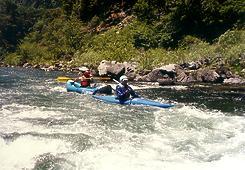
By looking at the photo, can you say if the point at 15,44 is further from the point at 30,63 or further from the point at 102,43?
the point at 102,43

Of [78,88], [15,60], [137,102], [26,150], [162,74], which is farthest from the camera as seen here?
[15,60]

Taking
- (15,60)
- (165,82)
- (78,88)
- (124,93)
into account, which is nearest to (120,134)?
(124,93)

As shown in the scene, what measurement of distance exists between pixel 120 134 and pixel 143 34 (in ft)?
90.8

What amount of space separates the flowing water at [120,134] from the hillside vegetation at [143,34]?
12.2m

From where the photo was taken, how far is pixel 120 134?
40.6ft

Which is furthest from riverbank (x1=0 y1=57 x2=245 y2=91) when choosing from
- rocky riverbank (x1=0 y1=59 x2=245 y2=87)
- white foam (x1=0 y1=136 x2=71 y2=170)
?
white foam (x1=0 y1=136 x2=71 y2=170)

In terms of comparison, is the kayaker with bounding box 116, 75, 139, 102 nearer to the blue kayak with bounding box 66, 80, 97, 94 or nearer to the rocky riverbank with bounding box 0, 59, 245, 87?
the blue kayak with bounding box 66, 80, 97, 94

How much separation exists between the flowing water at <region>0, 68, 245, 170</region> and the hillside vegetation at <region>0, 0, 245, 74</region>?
481 inches

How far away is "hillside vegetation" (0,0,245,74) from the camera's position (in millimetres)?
31344

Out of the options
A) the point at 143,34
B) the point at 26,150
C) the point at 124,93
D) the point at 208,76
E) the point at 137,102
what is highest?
the point at 143,34

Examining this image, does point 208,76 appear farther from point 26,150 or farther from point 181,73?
point 26,150

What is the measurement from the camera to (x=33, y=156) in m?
10.2

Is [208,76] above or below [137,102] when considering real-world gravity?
above

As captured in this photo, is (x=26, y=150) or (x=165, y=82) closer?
(x=26, y=150)
